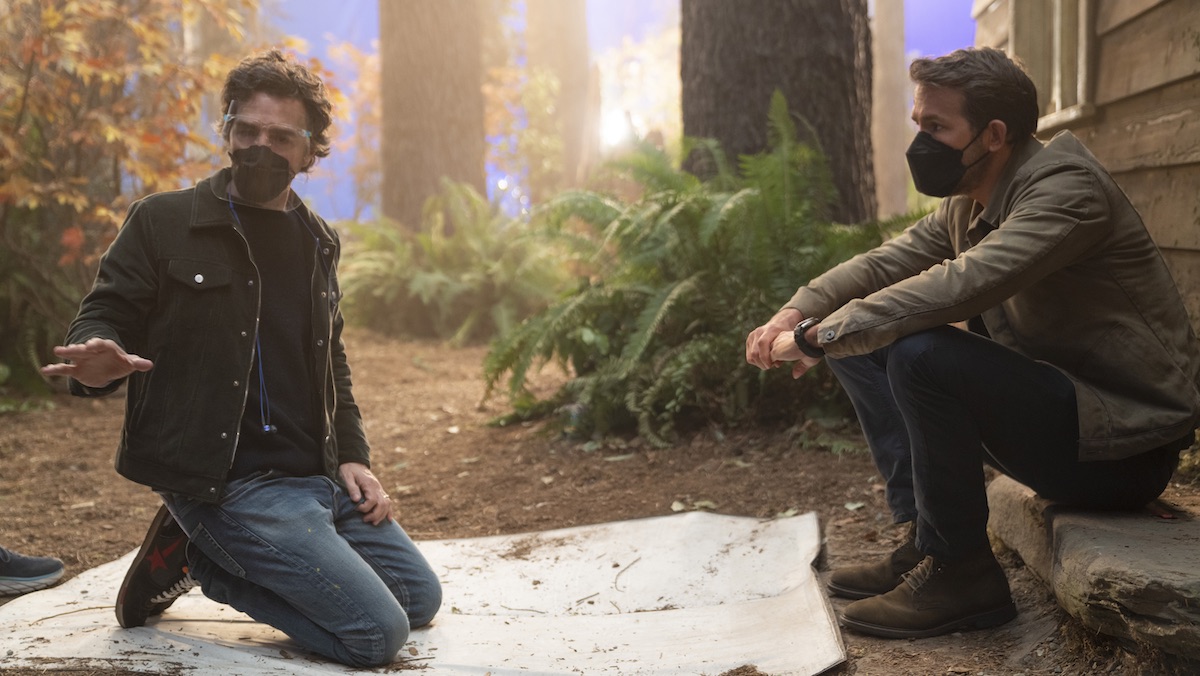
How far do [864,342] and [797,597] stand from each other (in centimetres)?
87

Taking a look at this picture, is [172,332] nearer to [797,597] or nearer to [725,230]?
[797,597]

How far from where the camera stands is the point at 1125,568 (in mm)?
2105

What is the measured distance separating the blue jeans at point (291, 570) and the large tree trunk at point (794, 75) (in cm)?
363

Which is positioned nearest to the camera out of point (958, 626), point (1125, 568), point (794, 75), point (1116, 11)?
point (1125, 568)

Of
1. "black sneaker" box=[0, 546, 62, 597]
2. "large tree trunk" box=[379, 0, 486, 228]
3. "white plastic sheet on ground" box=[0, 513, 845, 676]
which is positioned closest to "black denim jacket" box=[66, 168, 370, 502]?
"white plastic sheet on ground" box=[0, 513, 845, 676]

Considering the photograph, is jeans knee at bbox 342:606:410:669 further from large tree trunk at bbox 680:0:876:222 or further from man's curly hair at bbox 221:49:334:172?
large tree trunk at bbox 680:0:876:222

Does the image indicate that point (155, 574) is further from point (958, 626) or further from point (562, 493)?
point (958, 626)

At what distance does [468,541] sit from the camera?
3.80m

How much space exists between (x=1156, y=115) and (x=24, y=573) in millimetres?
4130

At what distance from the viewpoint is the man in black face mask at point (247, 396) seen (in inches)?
104

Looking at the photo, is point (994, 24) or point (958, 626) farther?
point (994, 24)

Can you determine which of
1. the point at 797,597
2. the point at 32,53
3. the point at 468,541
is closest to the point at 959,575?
the point at 797,597

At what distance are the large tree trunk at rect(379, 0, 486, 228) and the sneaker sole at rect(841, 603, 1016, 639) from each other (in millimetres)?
8088

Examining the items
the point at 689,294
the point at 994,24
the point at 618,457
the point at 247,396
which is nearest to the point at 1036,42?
the point at 994,24
